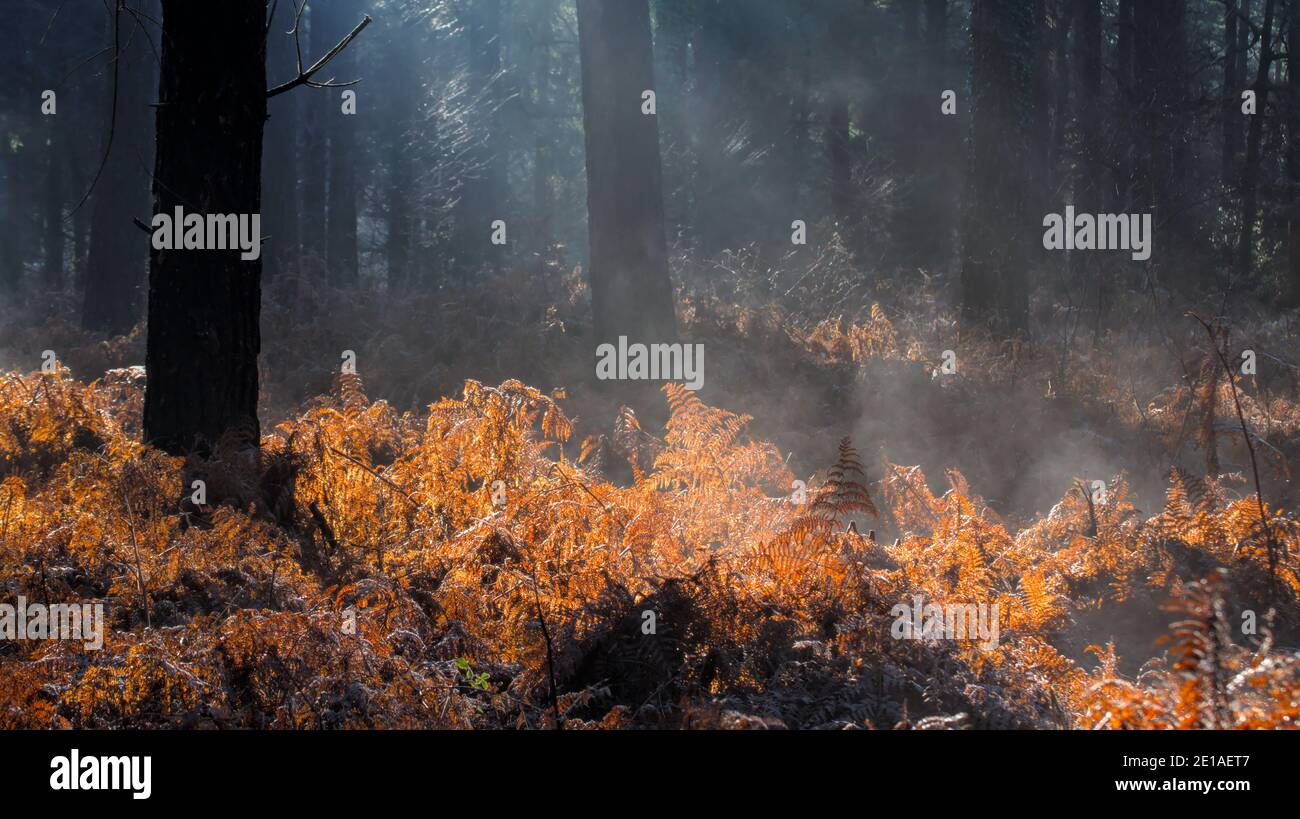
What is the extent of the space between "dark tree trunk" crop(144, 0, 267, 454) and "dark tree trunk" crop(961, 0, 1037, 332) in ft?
27.9

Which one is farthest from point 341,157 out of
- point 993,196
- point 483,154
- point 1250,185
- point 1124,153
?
point 1250,185

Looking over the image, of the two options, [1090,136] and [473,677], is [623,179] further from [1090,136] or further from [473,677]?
[1090,136]

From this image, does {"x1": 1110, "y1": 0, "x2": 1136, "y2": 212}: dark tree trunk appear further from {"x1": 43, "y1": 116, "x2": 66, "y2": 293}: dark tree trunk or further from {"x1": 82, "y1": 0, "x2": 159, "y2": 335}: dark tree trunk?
{"x1": 43, "y1": 116, "x2": 66, "y2": 293}: dark tree trunk

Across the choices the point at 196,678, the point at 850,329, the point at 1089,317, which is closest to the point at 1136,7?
the point at 1089,317

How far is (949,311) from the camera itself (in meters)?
13.5

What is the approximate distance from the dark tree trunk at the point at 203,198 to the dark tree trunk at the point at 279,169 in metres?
9.58

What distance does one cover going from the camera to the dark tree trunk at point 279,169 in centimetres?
1784

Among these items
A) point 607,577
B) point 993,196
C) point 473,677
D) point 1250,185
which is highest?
point 1250,185

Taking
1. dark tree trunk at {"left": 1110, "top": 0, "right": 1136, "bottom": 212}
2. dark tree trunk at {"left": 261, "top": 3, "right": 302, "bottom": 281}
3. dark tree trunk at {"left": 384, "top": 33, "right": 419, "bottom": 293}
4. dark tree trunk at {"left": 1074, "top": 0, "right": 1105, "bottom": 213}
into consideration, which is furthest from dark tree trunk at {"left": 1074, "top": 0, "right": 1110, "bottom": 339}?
dark tree trunk at {"left": 384, "top": 33, "right": 419, "bottom": 293}

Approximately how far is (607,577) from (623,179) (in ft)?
22.9

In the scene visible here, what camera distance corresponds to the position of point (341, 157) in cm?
3009

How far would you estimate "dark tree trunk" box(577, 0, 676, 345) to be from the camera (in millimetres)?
10148

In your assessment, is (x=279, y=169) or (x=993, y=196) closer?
(x=993, y=196)

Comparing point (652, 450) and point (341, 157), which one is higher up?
point (341, 157)
